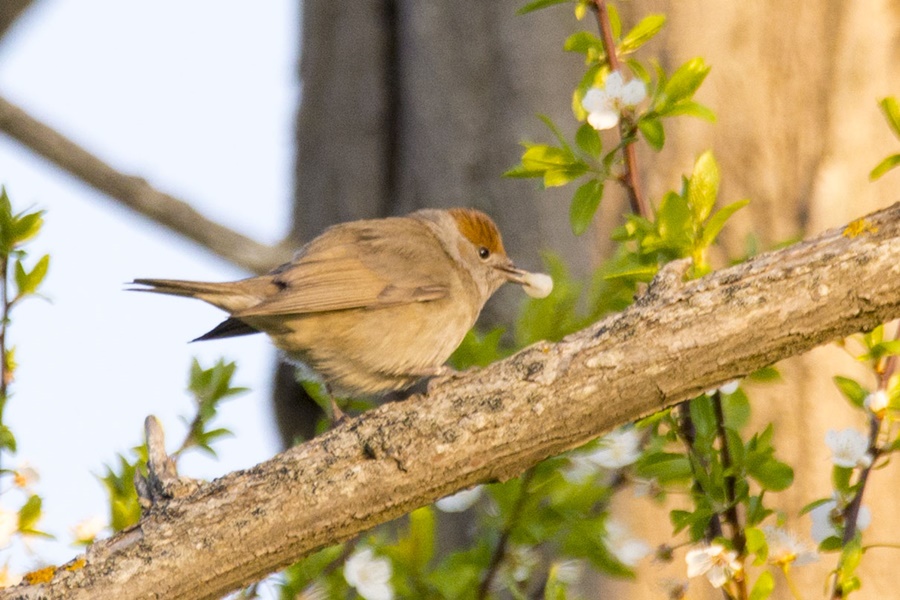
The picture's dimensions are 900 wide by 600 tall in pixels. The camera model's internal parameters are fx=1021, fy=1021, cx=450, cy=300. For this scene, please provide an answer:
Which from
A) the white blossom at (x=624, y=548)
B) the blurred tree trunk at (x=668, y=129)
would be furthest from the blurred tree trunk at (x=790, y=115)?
the white blossom at (x=624, y=548)

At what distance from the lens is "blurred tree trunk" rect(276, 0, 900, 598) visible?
4.40 metres

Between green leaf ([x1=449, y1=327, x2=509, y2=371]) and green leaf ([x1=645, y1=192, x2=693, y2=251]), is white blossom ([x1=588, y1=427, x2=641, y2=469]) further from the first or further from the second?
green leaf ([x1=645, y1=192, x2=693, y2=251])

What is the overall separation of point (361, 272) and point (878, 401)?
2283mm

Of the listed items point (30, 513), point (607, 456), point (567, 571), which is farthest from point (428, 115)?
point (30, 513)

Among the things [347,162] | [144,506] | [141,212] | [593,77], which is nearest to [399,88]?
[347,162]

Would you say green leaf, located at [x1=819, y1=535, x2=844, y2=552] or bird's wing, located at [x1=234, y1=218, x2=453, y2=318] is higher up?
bird's wing, located at [x1=234, y1=218, x2=453, y2=318]

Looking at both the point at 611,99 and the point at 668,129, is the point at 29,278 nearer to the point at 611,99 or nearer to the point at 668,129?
the point at 611,99

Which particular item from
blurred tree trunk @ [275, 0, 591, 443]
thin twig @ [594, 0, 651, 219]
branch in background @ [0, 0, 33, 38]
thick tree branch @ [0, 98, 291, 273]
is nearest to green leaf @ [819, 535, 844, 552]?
thin twig @ [594, 0, 651, 219]

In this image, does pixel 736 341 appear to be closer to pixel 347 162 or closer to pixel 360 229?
pixel 360 229

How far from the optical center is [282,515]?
2.52 metres

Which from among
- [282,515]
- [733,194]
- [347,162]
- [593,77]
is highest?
[347,162]

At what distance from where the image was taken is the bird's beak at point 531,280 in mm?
3798

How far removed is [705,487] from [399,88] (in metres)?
3.47

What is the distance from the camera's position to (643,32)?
2930 mm
